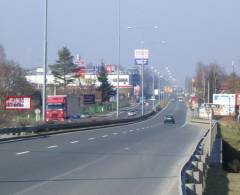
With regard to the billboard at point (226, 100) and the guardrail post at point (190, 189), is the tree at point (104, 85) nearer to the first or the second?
the billboard at point (226, 100)

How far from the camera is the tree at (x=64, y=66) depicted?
504ft

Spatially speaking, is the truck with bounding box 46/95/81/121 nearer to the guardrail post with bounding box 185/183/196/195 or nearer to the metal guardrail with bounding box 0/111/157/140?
the metal guardrail with bounding box 0/111/157/140

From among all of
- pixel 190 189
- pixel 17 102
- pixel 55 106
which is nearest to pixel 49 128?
pixel 17 102

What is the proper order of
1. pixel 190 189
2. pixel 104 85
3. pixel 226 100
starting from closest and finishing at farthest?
1. pixel 190 189
2. pixel 226 100
3. pixel 104 85

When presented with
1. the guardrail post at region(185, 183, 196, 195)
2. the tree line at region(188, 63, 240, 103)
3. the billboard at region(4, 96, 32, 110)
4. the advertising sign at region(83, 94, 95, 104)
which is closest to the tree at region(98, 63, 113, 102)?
the tree line at region(188, 63, 240, 103)

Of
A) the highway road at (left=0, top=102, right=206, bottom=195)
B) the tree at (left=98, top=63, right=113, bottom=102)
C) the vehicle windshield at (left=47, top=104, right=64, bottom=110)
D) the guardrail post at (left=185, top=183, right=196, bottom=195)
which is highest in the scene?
the tree at (left=98, top=63, right=113, bottom=102)

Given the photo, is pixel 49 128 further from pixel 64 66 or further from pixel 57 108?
pixel 64 66

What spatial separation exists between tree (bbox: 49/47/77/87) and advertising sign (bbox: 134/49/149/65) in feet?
141

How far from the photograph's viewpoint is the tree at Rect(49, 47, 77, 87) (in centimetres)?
15362

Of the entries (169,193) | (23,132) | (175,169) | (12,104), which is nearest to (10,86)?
(12,104)

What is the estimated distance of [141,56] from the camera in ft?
359

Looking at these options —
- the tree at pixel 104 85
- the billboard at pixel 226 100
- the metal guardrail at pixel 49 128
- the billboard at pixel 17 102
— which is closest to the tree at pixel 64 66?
the tree at pixel 104 85

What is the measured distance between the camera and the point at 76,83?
172250 millimetres

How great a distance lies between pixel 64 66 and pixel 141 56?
47.2m
